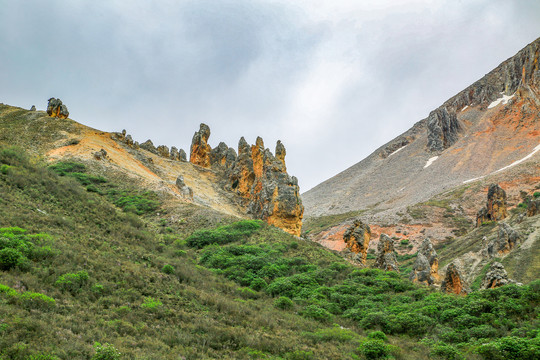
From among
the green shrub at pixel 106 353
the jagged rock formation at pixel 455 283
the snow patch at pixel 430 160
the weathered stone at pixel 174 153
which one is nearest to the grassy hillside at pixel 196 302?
the green shrub at pixel 106 353

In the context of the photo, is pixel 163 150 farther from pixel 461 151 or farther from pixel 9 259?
pixel 461 151

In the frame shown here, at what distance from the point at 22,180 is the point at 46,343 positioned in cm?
1738

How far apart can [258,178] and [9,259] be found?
4524 cm

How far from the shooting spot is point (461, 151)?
348ft

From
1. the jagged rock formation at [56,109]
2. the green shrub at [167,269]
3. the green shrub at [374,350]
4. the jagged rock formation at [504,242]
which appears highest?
the jagged rock formation at [56,109]

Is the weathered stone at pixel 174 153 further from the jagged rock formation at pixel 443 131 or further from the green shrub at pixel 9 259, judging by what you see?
the jagged rock formation at pixel 443 131

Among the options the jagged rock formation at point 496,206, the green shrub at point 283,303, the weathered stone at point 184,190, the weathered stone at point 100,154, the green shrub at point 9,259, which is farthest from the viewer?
the jagged rock formation at point 496,206

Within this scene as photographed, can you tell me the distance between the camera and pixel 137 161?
53.9 meters

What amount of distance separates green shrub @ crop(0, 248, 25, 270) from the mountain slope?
3006 inches

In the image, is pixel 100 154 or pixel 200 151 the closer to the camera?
pixel 100 154

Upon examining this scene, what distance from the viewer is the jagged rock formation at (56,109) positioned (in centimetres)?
5528

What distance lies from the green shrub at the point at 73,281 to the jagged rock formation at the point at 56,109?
53.5 meters

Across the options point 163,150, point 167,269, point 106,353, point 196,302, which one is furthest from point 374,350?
point 163,150

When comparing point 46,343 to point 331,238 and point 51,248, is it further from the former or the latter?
point 331,238
